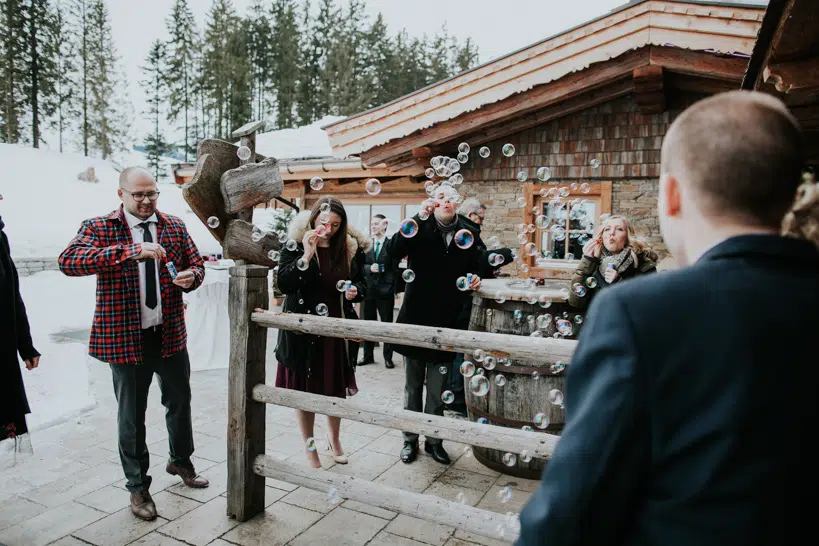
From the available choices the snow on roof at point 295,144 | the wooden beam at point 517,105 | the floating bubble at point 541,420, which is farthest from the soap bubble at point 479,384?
the snow on roof at point 295,144

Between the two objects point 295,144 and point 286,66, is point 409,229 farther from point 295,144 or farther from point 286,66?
point 286,66

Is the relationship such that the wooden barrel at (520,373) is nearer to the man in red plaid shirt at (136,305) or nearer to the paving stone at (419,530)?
the paving stone at (419,530)

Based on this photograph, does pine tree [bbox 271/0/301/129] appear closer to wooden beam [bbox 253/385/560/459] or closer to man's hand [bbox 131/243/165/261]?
man's hand [bbox 131/243/165/261]

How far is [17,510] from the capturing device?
3.26 m

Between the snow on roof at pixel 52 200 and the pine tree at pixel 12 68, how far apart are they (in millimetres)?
1353

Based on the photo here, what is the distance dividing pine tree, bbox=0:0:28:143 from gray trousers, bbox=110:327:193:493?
34.4 m

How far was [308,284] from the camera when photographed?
3701 mm

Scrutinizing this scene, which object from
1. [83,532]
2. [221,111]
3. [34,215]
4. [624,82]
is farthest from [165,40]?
[83,532]

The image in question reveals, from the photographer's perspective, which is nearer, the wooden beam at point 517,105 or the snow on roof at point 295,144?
the wooden beam at point 517,105

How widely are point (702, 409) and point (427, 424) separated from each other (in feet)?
6.55

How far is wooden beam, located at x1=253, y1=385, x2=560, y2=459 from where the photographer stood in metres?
2.50

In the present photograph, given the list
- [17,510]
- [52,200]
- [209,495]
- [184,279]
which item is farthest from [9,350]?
[52,200]

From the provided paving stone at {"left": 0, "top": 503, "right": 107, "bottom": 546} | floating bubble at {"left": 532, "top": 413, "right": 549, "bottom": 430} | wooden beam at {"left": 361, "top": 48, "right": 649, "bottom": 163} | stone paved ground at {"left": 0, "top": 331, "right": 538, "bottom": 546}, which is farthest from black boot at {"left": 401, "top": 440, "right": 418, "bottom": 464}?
wooden beam at {"left": 361, "top": 48, "right": 649, "bottom": 163}

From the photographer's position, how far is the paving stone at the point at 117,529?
9.64 ft
